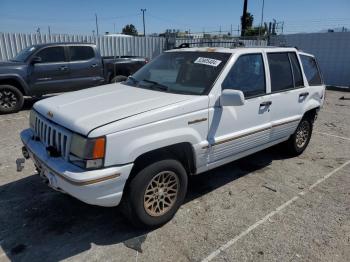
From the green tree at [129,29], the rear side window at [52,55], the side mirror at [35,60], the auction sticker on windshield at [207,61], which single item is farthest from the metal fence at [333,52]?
the green tree at [129,29]

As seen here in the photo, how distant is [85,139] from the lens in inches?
106

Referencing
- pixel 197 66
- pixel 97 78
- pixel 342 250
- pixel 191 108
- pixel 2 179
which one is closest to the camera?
pixel 342 250

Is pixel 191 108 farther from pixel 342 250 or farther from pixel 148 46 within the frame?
pixel 148 46

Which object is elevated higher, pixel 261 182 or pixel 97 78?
pixel 97 78

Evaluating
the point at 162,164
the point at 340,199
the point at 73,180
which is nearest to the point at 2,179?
the point at 73,180

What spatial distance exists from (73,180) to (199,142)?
4.50 feet

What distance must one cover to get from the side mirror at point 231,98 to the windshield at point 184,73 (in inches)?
7.9

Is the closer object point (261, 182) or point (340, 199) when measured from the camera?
point (340, 199)

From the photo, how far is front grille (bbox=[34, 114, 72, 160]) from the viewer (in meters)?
2.88

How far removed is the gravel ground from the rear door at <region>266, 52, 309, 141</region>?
2.38ft

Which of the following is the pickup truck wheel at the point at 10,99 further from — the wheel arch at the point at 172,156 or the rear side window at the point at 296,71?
the rear side window at the point at 296,71

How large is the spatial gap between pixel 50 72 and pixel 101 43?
701cm

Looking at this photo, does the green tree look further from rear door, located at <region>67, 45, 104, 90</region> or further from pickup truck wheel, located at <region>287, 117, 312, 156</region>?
pickup truck wheel, located at <region>287, 117, 312, 156</region>

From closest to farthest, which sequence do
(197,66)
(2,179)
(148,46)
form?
(197,66)
(2,179)
(148,46)
